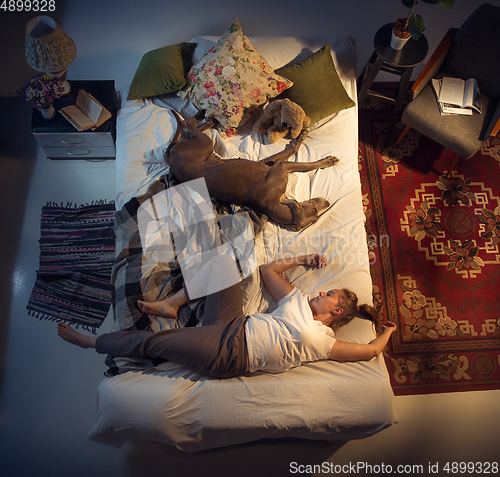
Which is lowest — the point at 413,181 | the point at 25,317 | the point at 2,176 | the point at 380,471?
the point at 380,471

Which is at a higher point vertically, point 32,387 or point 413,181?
point 413,181

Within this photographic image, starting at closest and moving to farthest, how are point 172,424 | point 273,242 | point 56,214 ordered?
point 172,424
point 273,242
point 56,214

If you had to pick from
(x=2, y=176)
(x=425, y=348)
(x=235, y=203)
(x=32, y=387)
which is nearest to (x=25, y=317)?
(x=32, y=387)

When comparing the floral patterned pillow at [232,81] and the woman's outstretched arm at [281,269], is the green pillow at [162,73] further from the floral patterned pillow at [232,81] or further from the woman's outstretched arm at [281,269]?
the woman's outstretched arm at [281,269]

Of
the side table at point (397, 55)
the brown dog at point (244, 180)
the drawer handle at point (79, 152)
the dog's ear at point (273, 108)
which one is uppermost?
the side table at point (397, 55)

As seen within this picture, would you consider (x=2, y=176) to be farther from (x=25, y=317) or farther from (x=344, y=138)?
(x=344, y=138)

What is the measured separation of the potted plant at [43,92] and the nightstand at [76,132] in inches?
3.6

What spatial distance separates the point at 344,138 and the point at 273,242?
0.94 metres

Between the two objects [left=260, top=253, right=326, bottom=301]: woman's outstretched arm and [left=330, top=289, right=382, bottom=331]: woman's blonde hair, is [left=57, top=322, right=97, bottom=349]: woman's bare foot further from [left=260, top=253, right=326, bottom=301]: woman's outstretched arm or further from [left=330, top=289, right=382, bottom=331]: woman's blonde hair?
[left=330, top=289, right=382, bottom=331]: woman's blonde hair

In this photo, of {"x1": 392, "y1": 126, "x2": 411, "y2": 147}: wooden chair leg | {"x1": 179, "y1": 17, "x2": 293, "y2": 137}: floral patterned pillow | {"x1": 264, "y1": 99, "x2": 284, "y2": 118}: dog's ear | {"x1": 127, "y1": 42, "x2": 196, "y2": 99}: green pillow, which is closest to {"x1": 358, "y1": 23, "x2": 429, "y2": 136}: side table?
{"x1": 392, "y1": 126, "x2": 411, "y2": 147}: wooden chair leg

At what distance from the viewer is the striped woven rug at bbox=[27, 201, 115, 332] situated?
248 cm

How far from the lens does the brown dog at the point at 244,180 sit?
2.25 m

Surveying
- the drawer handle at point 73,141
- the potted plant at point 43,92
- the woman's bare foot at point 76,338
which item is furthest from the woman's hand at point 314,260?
the potted plant at point 43,92

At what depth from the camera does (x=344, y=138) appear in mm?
2578
